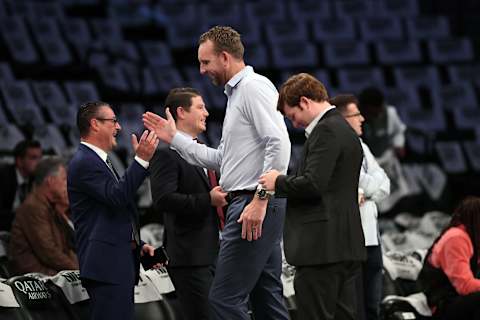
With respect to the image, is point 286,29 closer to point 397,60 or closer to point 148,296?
point 397,60

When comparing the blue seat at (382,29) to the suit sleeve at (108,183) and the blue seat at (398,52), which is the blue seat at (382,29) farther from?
the suit sleeve at (108,183)

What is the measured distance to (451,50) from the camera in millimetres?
15141

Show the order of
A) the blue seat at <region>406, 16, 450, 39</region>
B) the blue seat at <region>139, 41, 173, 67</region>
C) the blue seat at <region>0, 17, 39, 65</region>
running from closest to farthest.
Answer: the blue seat at <region>0, 17, 39, 65</region>
the blue seat at <region>139, 41, 173, 67</region>
the blue seat at <region>406, 16, 450, 39</region>

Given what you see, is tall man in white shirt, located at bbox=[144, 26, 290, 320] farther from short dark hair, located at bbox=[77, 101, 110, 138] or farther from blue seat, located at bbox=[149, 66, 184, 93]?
blue seat, located at bbox=[149, 66, 184, 93]

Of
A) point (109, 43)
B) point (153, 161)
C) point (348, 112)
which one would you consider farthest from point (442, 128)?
point (153, 161)

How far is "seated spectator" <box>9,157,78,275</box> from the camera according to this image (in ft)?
23.4

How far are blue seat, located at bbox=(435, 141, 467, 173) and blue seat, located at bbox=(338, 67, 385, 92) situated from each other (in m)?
1.62

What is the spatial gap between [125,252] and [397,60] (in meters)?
10.2

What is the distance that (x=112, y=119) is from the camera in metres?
5.61

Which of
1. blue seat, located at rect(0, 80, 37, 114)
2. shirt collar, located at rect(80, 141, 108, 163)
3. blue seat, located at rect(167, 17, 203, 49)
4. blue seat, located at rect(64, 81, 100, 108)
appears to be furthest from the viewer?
blue seat, located at rect(167, 17, 203, 49)

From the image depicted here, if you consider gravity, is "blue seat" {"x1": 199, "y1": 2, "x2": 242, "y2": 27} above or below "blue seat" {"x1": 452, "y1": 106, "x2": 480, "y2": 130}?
above

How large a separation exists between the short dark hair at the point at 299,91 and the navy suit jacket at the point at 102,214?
805 mm

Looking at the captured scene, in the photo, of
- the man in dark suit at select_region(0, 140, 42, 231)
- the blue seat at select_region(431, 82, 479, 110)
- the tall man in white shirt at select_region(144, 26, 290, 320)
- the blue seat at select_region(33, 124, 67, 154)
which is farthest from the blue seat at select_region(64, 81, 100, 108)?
the tall man in white shirt at select_region(144, 26, 290, 320)

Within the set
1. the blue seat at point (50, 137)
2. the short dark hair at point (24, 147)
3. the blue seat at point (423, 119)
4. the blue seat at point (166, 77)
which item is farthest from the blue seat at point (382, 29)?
the short dark hair at point (24, 147)
